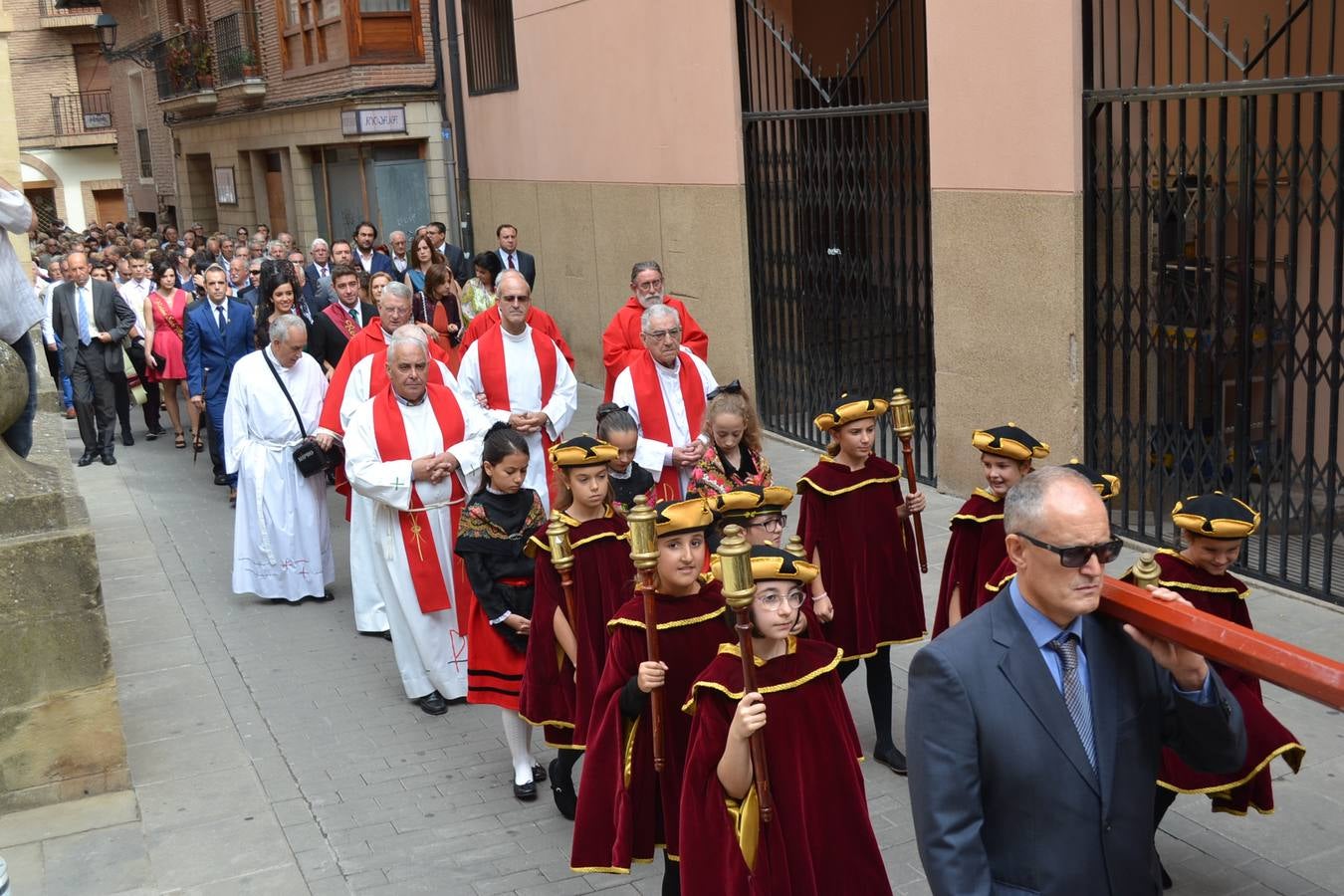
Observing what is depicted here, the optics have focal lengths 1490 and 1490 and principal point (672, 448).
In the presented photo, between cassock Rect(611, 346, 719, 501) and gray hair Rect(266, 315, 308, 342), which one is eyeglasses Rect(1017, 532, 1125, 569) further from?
gray hair Rect(266, 315, 308, 342)

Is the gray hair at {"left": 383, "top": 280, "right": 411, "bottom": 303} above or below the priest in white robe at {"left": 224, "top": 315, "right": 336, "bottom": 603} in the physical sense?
above

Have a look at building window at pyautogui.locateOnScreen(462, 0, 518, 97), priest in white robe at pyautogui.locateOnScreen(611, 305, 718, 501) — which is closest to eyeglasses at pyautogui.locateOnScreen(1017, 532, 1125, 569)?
priest in white robe at pyautogui.locateOnScreen(611, 305, 718, 501)

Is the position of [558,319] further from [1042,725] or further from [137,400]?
[1042,725]

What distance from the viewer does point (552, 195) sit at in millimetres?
17938

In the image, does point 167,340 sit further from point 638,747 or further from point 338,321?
point 638,747

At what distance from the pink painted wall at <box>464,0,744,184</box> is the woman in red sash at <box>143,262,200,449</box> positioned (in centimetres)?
466

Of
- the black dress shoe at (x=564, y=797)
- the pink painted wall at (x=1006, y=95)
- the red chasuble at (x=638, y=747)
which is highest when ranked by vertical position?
the pink painted wall at (x=1006, y=95)

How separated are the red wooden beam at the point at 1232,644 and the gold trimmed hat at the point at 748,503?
6.74ft

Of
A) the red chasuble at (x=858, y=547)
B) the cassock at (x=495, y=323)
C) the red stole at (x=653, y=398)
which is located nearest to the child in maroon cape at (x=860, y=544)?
the red chasuble at (x=858, y=547)

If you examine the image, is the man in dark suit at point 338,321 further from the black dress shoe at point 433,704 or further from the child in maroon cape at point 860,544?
the child in maroon cape at point 860,544

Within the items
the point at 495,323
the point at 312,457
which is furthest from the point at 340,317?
the point at 312,457

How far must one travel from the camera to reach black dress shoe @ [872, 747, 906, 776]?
6371 mm

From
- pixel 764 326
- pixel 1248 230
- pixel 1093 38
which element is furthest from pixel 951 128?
pixel 764 326

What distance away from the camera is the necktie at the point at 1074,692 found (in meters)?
3.23
